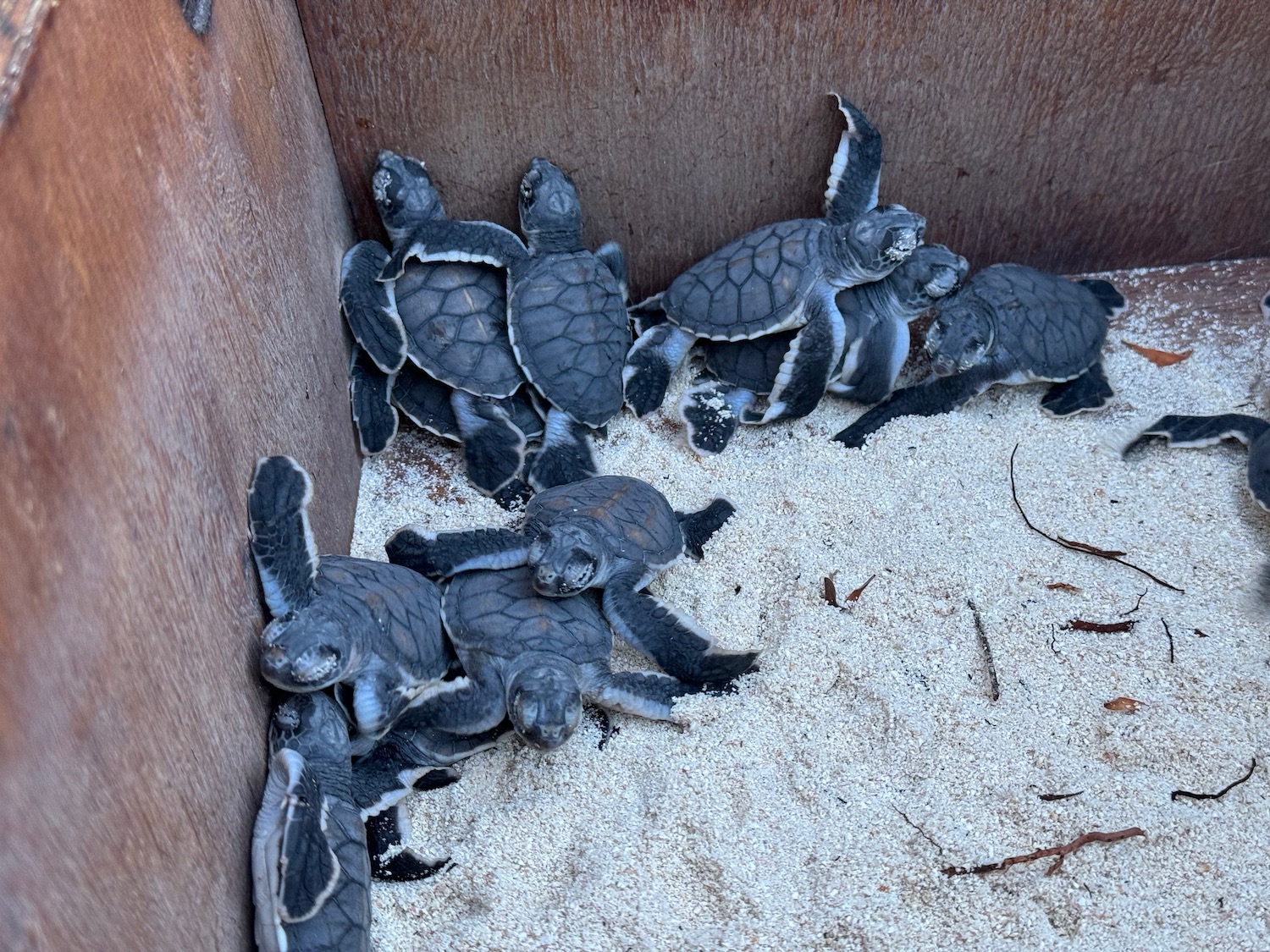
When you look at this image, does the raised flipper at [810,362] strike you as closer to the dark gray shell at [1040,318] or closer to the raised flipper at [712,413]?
the raised flipper at [712,413]

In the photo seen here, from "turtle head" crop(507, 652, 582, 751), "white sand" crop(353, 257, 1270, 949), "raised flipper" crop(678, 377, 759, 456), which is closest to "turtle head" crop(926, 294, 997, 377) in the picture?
"white sand" crop(353, 257, 1270, 949)

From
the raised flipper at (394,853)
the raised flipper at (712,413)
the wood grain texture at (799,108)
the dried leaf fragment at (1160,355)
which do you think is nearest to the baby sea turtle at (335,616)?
the raised flipper at (394,853)

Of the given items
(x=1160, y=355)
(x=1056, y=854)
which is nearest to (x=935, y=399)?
(x=1160, y=355)

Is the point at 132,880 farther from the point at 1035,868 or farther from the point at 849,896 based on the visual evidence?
the point at 1035,868

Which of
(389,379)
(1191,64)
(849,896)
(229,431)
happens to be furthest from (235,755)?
(1191,64)

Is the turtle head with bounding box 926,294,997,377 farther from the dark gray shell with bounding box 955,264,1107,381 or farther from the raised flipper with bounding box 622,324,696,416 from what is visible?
the raised flipper with bounding box 622,324,696,416
